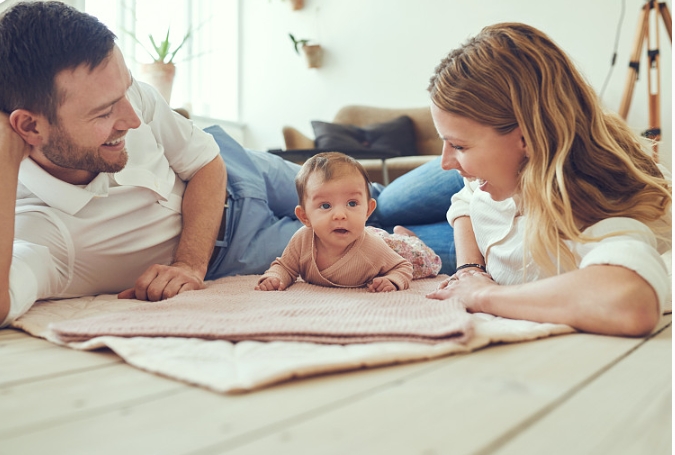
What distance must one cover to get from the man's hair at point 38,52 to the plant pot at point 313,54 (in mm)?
3836

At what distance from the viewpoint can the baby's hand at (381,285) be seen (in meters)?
1.39

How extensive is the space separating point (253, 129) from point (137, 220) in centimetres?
401

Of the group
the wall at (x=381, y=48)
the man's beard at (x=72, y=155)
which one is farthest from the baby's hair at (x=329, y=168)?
the wall at (x=381, y=48)

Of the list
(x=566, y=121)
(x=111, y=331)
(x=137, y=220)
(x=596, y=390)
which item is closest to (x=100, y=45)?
(x=137, y=220)

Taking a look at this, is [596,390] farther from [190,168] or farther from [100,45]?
[190,168]

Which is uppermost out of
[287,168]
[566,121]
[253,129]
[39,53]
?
[39,53]

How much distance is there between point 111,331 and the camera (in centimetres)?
85

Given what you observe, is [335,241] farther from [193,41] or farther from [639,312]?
[193,41]

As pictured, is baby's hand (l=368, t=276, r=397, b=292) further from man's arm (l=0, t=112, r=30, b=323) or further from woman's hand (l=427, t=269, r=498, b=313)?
man's arm (l=0, t=112, r=30, b=323)

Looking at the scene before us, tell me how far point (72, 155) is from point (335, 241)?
619 millimetres

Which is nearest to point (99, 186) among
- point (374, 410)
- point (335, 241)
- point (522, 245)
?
point (335, 241)

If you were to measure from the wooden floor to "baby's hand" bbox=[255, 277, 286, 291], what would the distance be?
65 cm

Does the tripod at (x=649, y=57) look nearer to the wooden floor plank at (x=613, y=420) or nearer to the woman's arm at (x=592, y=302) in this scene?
the woman's arm at (x=592, y=302)

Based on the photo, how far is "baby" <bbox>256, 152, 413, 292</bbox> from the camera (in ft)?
4.76
